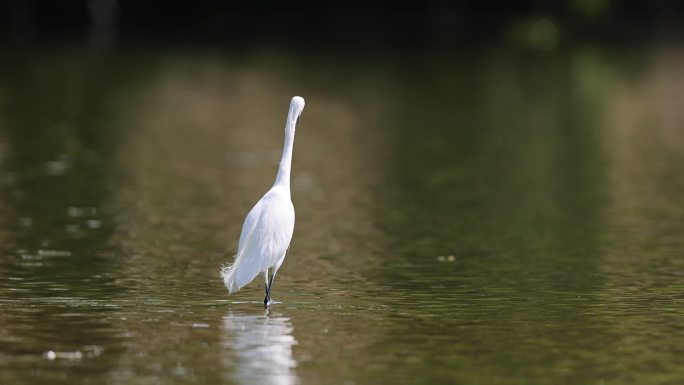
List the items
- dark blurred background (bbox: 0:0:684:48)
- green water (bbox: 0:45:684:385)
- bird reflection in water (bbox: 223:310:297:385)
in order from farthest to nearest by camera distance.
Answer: dark blurred background (bbox: 0:0:684:48), green water (bbox: 0:45:684:385), bird reflection in water (bbox: 223:310:297:385)

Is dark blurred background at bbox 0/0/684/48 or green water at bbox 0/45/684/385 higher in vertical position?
dark blurred background at bbox 0/0/684/48

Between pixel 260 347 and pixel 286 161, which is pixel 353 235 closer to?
pixel 286 161

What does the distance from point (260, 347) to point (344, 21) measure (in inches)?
2859

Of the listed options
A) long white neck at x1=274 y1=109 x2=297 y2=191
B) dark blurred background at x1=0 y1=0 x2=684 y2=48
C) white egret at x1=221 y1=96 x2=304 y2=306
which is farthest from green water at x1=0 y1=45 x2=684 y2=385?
dark blurred background at x1=0 y1=0 x2=684 y2=48

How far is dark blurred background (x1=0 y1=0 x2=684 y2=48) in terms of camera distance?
234ft

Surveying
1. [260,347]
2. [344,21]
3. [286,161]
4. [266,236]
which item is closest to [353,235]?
[286,161]

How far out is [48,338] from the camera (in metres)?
12.6

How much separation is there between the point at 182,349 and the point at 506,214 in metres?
10.4

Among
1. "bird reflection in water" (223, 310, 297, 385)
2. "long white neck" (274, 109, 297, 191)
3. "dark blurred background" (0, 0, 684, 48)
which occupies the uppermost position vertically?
"dark blurred background" (0, 0, 684, 48)

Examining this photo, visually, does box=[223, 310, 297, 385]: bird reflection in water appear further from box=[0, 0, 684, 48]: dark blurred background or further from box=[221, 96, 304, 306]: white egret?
box=[0, 0, 684, 48]: dark blurred background

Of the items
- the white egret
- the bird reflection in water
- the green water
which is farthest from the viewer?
the white egret

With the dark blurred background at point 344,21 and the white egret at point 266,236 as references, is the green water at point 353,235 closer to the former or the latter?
the white egret at point 266,236

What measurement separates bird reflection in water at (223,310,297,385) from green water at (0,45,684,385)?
31 millimetres

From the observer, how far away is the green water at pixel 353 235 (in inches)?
478
